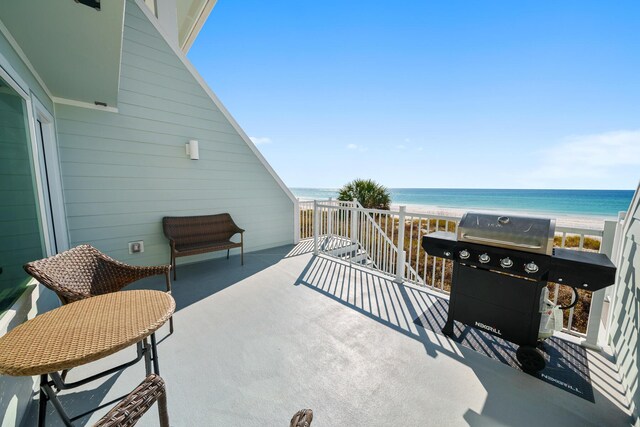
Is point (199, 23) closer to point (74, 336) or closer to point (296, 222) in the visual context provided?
point (296, 222)

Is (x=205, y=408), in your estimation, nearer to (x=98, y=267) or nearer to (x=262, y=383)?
(x=262, y=383)

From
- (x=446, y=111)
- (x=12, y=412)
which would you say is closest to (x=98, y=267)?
(x=12, y=412)

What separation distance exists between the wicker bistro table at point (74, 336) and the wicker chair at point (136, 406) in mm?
311

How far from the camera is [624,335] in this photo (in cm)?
173

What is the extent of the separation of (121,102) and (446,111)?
11521 millimetres

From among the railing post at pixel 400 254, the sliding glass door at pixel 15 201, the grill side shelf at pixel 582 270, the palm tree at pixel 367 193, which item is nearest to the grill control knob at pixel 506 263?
the grill side shelf at pixel 582 270

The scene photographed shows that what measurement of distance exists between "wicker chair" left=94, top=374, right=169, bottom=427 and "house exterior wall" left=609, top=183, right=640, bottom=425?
2.35 metres

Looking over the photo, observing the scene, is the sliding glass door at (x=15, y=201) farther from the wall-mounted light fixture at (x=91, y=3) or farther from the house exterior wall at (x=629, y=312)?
the house exterior wall at (x=629, y=312)

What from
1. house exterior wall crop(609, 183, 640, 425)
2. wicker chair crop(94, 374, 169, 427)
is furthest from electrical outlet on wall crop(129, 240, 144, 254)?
house exterior wall crop(609, 183, 640, 425)

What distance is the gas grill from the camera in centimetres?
159

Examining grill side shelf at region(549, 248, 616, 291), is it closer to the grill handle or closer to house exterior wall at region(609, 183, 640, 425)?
the grill handle

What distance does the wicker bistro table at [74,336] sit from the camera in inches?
35.2

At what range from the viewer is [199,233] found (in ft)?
13.5

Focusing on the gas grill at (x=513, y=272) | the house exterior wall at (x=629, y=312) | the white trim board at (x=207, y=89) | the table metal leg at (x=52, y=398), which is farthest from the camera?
the white trim board at (x=207, y=89)
